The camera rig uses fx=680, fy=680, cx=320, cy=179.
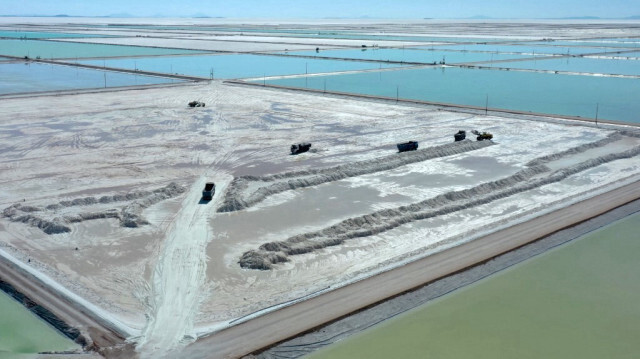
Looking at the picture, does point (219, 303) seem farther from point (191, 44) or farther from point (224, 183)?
point (191, 44)

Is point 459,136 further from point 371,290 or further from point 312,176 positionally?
point 371,290

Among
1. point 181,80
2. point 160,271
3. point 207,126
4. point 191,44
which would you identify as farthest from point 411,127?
point 191,44

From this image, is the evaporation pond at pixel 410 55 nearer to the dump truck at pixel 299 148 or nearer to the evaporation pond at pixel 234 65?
the evaporation pond at pixel 234 65

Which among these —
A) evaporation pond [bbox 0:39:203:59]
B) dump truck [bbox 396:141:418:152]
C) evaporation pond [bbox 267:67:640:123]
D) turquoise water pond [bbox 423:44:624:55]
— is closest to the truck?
evaporation pond [bbox 267:67:640:123]

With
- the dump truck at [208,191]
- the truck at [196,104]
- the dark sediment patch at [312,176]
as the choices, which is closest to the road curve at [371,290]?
the dark sediment patch at [312,176]

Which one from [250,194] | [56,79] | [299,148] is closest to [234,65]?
[56,79]

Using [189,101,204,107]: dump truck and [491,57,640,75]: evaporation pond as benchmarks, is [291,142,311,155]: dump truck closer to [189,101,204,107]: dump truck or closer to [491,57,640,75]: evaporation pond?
[189,101,204,107]: dump truck
